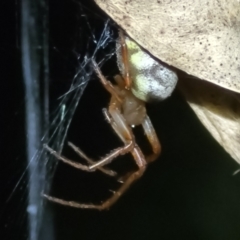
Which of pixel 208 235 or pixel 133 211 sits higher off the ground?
pixel 133 211

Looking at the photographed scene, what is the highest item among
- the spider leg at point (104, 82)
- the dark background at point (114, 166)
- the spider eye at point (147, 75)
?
the spider eye at point (147, 75)

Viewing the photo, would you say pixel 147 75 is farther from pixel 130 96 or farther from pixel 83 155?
pixel 83 155

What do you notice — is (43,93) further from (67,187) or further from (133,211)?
(133,211)

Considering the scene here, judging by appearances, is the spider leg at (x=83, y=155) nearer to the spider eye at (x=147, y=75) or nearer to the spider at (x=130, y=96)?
the spider at (x=130, y=96)

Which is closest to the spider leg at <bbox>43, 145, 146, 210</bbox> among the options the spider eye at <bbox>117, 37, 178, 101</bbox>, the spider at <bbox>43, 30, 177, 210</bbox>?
the spider at <bbox>43, 30, 177, 210</bbox>

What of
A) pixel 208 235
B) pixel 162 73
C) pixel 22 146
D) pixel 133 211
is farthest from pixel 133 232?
pixel 162 73

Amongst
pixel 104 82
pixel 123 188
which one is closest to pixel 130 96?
pixel 104 82

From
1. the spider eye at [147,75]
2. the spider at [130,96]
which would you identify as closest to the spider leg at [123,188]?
the spider at [130,96]
